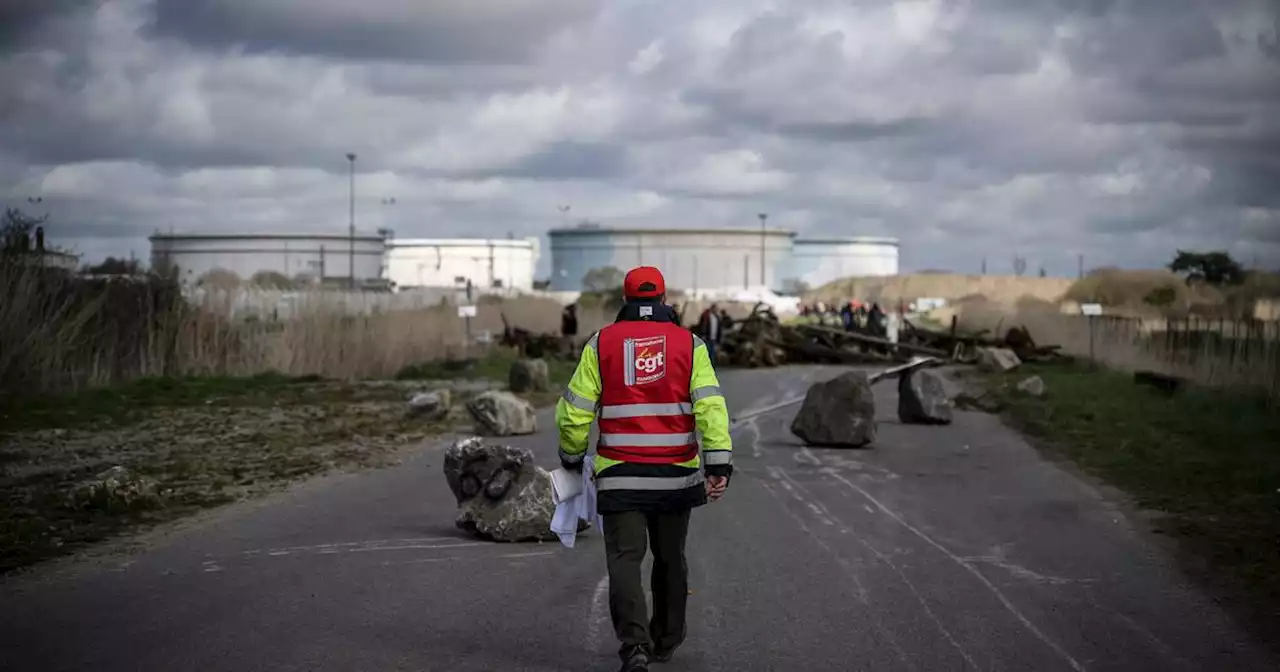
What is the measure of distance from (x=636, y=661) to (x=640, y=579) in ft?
1.54

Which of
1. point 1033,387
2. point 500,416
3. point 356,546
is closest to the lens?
point 356,546

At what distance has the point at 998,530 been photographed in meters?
13.0

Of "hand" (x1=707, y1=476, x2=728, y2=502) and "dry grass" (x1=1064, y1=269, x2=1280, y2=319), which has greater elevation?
"dry grass" (x1=1064, y1=269, x2=1280, y2=319)

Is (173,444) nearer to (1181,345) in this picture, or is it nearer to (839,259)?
(1181,345)

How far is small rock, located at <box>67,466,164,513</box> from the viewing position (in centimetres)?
1411

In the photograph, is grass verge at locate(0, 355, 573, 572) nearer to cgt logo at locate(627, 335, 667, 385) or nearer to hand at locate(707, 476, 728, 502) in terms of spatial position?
cgt logo at locate(627, 335, 667, 385)

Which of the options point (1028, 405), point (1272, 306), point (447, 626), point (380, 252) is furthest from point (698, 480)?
point (380, 252)

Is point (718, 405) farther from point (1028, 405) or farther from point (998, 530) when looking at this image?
point (1028, 405)

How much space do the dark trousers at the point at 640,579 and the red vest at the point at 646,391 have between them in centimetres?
35

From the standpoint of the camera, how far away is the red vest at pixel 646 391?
770cm

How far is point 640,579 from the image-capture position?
25.3 feet

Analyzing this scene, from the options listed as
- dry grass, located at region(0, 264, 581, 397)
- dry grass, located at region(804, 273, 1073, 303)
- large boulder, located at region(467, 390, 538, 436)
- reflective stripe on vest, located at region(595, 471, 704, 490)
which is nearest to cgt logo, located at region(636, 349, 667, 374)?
reflective stripe on vest, located at region(595, 471, 704, 490)

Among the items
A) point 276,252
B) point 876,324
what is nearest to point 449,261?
point 276,252

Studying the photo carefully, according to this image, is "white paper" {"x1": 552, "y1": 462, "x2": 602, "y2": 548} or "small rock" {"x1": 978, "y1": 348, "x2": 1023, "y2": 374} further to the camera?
"small rock" {"x1": 978, "y1": 348, "x2": 1023, "y2": 374}
